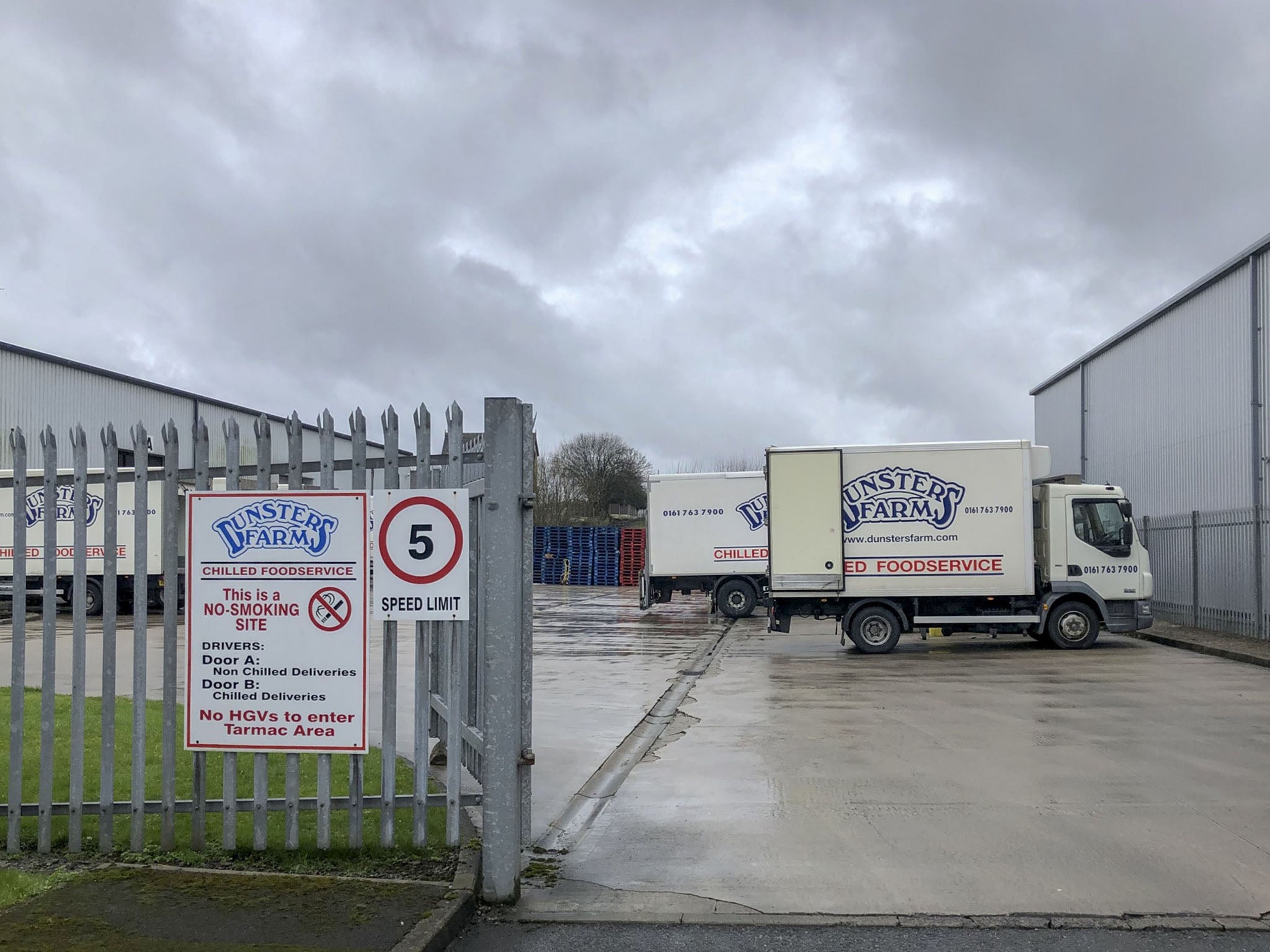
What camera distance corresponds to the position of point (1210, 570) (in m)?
22.0

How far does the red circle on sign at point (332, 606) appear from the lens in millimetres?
5648

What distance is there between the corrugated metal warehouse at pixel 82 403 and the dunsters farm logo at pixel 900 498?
14.3 m

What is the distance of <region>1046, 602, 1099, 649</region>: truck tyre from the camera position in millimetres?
18609

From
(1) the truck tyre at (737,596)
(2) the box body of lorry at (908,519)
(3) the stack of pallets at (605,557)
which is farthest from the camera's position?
(3) the stack of pallets at (605,557)

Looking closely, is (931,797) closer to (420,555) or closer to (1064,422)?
(420,555)

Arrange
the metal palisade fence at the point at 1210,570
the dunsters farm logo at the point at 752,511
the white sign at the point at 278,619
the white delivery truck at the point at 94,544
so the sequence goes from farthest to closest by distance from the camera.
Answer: the dunsters farm logo at the point at 752,511
the metal palisade fence at the point at 1210,570
the white delivery truck at the point at 94,544
the white sign at the point at 278,619

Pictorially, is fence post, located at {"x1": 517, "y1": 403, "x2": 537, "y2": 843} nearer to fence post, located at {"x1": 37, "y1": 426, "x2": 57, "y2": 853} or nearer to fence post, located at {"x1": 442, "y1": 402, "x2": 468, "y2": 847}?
fence post, located at {"x1": 442, "y1": 402, "x2": 468, "y2": 847}

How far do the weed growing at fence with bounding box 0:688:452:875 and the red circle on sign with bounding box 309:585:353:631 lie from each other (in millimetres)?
1203

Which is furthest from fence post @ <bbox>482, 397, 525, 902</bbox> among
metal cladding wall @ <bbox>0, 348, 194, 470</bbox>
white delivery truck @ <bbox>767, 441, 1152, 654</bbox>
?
metal cladding wall @ <bbox>0, 348, 194, 470</bbox>

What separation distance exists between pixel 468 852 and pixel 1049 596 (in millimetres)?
14948

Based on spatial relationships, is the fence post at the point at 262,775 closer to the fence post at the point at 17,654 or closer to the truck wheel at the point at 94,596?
the fence post at the point at 17,654

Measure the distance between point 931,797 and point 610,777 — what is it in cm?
253

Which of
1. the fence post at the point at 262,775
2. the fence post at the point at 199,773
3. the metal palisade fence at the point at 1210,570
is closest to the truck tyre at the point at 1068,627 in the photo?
the metal palisade fence at the point at 1210,570

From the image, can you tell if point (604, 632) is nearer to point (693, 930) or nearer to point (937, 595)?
point (937, 595)
